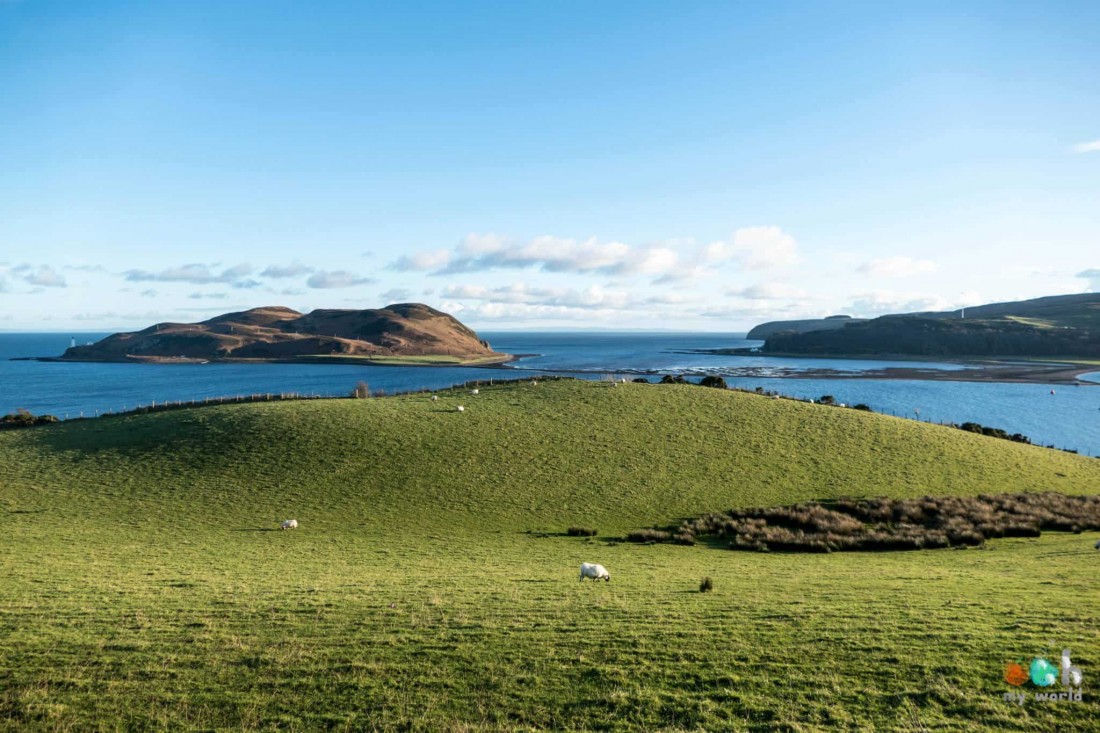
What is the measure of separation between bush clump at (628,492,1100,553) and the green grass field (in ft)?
7.90

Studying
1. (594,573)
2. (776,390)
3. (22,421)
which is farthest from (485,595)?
(776,390)

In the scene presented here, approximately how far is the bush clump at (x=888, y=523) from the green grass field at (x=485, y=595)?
94.7 inches

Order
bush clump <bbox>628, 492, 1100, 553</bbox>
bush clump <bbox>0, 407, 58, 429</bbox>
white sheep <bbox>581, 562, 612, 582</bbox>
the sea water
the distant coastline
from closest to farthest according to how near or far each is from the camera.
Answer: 1. white sheep <bbox>581, 562, 612, 582</bbox>
2. bush clump <bbox>628, 492, 1100, 553</bbox>
3. bush clump <bbox>0, 407, 58, 429</bbox>
4. the sea water
5. the distant coastline

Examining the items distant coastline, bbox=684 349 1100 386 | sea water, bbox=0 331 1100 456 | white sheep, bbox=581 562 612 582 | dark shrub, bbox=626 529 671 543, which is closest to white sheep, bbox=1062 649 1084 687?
white sheep, bbox=581 562 612 582

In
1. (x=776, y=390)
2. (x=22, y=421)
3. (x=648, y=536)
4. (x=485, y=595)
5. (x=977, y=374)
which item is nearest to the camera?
(x=485, y=595)

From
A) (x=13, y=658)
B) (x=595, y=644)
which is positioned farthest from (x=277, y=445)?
(x=595, y=644)

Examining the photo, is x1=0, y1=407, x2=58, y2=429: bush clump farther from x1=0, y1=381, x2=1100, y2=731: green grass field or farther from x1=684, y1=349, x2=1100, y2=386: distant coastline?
x1=684, y1=349, x2=1100, y2=386: distant coastline

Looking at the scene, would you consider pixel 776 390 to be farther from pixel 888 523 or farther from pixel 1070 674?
pixel 1070 674

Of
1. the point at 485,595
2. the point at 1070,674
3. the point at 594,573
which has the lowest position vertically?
the point at 594,573

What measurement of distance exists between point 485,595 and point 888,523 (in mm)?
29437

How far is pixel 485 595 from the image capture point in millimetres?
19859

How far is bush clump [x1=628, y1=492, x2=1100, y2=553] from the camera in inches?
1291

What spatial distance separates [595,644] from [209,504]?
34.4 m

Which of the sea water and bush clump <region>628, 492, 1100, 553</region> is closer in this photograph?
bush clump <region>628, 492, 1100, 553</region>
